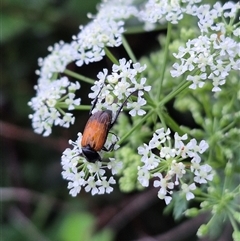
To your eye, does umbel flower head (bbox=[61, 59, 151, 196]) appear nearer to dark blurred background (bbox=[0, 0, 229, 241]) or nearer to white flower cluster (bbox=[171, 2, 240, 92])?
white flower cluster (bbox=[171, 2, 240, 92])

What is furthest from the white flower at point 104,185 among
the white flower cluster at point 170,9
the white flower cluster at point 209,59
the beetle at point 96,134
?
the white flower cluster at point 170,9

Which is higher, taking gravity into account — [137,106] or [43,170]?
[43,170]

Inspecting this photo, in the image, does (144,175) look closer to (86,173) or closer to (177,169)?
(177,169)

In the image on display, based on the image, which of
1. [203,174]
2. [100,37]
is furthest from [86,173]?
[100,37]

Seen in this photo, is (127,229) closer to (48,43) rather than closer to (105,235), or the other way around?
(105,235)

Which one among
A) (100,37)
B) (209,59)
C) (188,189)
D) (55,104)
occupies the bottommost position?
(188,189)
